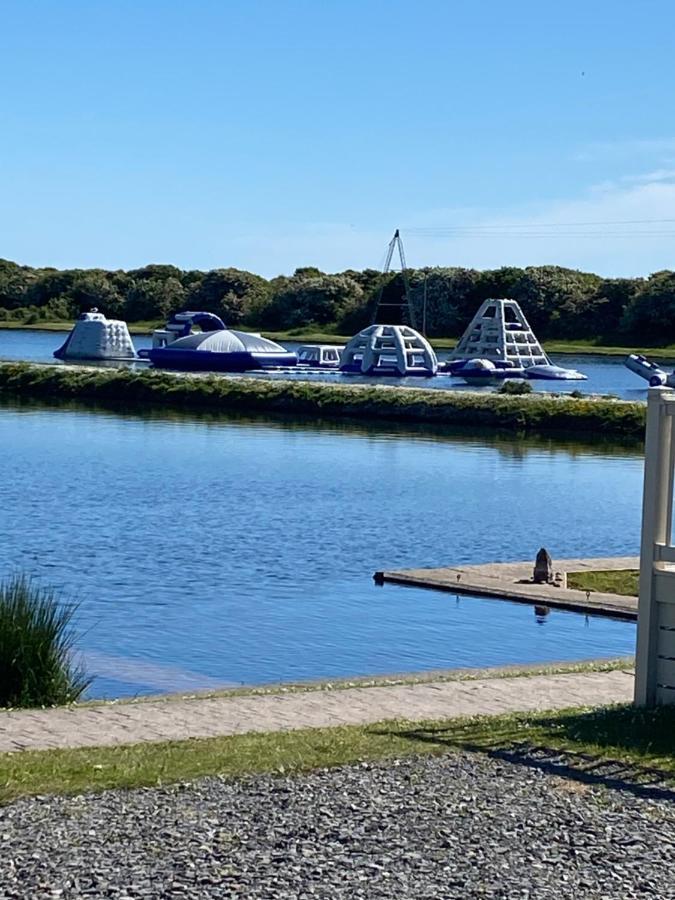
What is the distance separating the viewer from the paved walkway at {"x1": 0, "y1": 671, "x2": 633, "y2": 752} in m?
9.50

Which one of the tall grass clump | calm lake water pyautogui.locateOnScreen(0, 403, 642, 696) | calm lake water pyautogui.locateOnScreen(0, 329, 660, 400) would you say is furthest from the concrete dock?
calm lake water pyautogui.locateOnScreen(0, 329, 660, 400)

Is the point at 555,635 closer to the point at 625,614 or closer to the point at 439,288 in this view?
the point at 625,614

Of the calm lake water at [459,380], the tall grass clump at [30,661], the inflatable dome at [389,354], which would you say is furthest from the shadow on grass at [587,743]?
the inflatable dome at [389,354]

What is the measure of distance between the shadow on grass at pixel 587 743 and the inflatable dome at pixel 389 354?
3209 inches

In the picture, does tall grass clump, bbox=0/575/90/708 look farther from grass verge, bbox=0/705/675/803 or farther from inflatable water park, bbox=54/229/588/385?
inflatable water park, bbox=54/229/588/385

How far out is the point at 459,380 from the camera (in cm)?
8988

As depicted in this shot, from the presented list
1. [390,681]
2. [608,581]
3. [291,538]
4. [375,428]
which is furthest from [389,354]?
[390,681]

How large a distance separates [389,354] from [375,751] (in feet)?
285

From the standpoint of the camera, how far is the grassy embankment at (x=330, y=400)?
58.9 meters

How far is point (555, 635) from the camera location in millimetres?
17422

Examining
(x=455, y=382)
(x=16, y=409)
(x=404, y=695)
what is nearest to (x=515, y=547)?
(x=404, y=695)

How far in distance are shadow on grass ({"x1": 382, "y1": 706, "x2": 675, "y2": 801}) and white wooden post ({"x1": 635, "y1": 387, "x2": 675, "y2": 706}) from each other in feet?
1.08

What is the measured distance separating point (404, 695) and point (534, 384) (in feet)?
257

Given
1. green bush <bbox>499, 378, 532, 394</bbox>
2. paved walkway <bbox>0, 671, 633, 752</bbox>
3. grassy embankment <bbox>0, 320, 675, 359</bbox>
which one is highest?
grassy embankment <bbox>0, 320, 675, 359</bbox>
